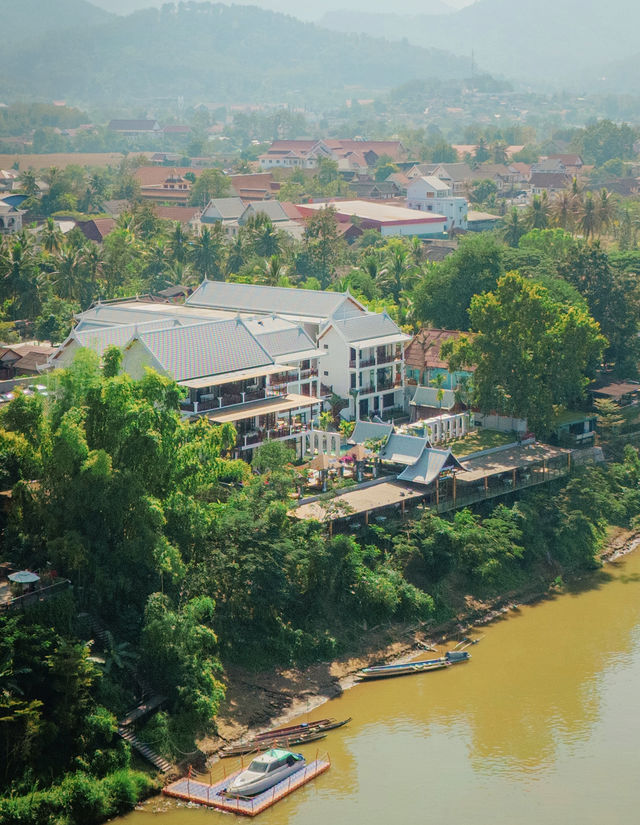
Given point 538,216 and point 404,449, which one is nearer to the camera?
point 404,449

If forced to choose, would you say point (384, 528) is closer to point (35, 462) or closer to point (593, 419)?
point (35, 462)

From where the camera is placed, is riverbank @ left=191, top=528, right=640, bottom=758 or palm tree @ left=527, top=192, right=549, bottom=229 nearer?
riverbank @ left=191, top=528, right=640, bottom=758

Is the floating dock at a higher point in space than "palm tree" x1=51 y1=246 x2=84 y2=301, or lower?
lower

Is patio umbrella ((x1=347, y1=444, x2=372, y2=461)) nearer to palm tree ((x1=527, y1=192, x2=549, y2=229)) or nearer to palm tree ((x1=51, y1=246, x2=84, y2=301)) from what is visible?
palm tree ((x1=51, y1=246, x2=84, y2=301))

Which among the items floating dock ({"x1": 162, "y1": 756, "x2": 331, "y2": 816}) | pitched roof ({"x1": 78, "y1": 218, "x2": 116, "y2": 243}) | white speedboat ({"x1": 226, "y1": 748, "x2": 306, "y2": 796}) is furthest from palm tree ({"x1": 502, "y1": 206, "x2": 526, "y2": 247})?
floating dock ({"x1": 162, "y1": 756, "x2": 331, "y2": 816})

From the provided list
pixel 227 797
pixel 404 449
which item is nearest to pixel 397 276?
pixel 404 449

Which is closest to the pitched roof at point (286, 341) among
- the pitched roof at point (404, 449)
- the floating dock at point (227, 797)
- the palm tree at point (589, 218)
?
the pitched roof at point (404, 449)

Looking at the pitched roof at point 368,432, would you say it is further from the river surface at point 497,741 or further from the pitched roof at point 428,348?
the pitched roof at point 428,348

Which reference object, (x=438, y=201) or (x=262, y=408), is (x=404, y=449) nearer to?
(x=262, y=408)
